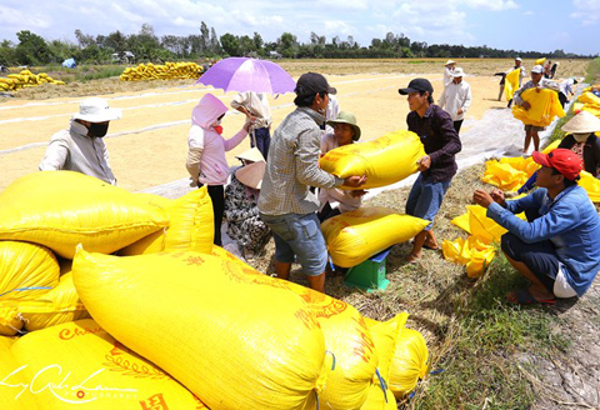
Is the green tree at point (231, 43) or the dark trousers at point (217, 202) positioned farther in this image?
the green tree at point (231, 43)

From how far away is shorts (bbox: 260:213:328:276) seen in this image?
7.80 feet

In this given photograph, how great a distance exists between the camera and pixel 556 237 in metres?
2.32

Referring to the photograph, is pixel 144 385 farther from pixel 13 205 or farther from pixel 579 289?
pixel 579 289

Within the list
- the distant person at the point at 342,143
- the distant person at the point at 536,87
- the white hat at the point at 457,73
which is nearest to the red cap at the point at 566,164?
the distant person at the point at 342,143

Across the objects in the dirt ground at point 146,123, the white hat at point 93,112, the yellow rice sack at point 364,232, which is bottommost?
the dirt ground at point 146,123

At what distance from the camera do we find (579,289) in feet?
7.52

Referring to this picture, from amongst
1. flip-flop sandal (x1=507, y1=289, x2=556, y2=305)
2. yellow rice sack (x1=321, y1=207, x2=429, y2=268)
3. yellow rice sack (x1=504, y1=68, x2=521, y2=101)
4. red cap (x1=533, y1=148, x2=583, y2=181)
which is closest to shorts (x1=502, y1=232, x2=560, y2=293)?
flip-flop sandal (x1=507, y1=289, x2=556, y2=305)

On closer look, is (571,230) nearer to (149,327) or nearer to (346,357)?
(346,357)

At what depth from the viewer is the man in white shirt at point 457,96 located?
20.7 ft

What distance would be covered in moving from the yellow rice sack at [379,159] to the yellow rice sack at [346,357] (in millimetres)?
1142

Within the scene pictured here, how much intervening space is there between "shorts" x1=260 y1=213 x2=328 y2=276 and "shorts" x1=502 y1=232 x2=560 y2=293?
130 centimetres

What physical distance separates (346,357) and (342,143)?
6.60ft

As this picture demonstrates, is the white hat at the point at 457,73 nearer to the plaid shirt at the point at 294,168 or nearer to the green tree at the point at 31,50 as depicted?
the plaid shirt at the point at 294,168

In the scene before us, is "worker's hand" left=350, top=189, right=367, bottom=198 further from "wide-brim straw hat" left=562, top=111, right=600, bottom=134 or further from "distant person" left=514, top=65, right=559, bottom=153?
"distant person" left=514, top=65, right=559, bottom=153
